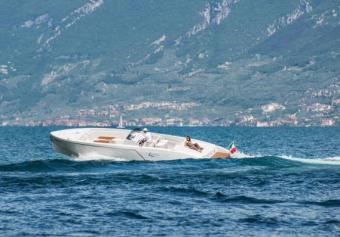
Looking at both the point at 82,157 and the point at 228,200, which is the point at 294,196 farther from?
the point at 82,157

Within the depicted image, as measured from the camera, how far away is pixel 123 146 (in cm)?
10144

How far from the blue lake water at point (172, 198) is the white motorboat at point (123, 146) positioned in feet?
6.08

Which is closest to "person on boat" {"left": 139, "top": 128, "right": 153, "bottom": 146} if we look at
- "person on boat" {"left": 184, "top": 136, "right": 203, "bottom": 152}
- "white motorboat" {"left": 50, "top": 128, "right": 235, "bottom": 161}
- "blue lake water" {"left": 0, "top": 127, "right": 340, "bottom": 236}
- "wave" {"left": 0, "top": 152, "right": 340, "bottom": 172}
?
"white motorboat" {"left": 50, "top": 128, "right": 235, "bottom": 161}

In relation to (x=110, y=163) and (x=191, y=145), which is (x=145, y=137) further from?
(x=110, y=163)

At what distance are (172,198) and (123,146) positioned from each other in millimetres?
27435

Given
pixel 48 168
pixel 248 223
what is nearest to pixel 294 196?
pixel 248 223

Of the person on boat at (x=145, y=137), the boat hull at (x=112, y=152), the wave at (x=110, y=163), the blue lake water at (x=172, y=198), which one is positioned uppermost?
the person on boat at (x=145, y=137)

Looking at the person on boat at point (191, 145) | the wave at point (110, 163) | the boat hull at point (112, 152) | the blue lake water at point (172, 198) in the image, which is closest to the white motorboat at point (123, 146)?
the boat hull at point (112, 152)

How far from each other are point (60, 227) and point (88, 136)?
142 ft

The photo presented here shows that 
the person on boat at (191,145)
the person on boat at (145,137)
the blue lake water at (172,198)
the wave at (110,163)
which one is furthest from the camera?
the person on boat at (191,145)

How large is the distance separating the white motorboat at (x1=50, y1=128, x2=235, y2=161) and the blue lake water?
1852 mm

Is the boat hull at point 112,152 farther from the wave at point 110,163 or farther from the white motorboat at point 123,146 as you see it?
the wave at point 110,163

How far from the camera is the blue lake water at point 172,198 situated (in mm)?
62688

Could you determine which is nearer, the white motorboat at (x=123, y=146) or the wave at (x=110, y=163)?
the wave at (x=110, y=163)
